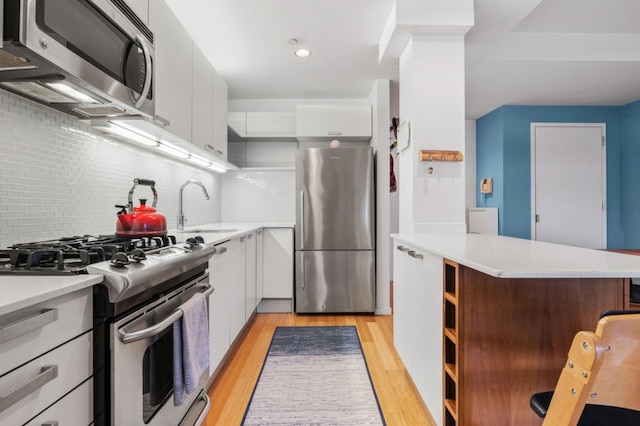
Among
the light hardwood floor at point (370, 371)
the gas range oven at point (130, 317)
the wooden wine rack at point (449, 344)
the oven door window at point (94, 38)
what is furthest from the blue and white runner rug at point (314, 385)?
the oven door window at point (94, 38)

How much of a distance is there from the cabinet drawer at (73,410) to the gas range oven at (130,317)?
24 millimetres

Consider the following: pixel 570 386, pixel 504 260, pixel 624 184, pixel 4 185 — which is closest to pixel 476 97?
pixel 624 184

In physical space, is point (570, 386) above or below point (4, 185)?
below

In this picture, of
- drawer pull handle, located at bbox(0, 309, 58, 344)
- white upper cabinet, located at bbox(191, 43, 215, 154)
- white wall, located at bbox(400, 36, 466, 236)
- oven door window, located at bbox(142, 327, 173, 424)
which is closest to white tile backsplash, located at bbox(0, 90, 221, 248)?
white upper cabinet, located at bbox(191, 43, 215, 154)

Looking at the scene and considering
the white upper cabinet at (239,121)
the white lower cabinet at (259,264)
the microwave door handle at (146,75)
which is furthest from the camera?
the white upper cabinet at (239,121)

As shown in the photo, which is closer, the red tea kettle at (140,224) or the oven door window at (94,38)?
the oven door window at (94,38)

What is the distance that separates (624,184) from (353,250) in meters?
3.79

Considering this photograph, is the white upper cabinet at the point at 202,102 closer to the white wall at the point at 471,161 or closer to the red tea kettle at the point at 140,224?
the red tea kettle at the point at 140,224

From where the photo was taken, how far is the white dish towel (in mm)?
1159

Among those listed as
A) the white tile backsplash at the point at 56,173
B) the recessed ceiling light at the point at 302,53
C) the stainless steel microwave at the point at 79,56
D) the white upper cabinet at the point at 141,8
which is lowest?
the white tile backsplash at the point at 56,173

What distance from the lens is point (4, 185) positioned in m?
1.26

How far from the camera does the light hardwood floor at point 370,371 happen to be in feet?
5.63

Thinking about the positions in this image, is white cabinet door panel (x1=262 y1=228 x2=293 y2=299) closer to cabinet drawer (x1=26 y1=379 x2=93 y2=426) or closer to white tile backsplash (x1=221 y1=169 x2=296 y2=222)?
white tile backsplash (x1=221 y1=169 x2=296 y2=222)

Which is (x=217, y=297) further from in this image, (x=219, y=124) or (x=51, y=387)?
(x=219, y=124)
